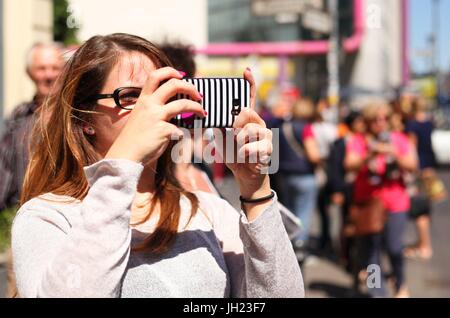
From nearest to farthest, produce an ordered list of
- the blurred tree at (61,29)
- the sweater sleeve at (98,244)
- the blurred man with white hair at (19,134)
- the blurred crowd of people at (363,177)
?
1. the sweater sleeve at (98,244)
2. the blurred man with white hair at (19,134)
3. the blurred tree at (61,29)
4. the blurred crowd of people at (363,177)

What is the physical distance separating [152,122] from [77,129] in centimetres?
33

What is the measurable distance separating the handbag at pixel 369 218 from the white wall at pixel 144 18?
1.75 m

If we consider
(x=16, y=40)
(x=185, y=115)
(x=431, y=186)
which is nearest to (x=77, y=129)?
(x=185, y=115)

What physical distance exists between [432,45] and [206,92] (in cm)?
4660

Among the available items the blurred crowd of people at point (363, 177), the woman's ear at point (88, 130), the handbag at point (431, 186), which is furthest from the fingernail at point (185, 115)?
the handbag at point (431, 186)

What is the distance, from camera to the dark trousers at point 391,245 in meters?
4.81

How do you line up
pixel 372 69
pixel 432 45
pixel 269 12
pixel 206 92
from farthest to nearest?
pixel 432 45 → pixel 372 69 → pixel 269 12 → pixel 206 92

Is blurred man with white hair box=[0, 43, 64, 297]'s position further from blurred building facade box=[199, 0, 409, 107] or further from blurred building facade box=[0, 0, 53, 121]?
blurred building facade box=[199, 0, 409, 107]

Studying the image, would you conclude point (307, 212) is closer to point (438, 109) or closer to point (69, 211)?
point (69, 211)

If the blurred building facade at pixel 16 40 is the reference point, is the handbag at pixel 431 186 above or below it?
below

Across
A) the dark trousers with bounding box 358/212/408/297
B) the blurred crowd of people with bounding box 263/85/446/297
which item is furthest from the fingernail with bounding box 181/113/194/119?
the dark trousers with bounding box 358/212/408/297

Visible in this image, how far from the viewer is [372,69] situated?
29.5m

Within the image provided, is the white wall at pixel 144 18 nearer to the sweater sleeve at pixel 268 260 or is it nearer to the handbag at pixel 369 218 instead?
the sweater sleeve at pixel 268 260

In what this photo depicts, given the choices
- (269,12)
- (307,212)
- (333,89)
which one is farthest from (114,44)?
(333,89)
